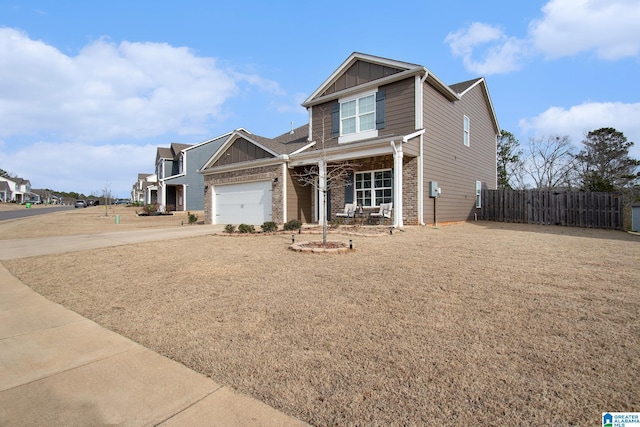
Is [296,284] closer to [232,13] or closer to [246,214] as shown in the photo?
[232,13]

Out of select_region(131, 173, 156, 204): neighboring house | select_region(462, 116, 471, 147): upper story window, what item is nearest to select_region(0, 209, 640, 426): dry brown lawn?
select_region(462, 116, 471, 147): upper story window

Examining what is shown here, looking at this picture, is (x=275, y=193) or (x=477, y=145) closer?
(x=275, y=193)

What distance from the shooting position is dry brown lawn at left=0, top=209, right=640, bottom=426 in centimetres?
206

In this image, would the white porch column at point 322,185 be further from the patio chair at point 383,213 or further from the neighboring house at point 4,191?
the neighboring house at point 4,191

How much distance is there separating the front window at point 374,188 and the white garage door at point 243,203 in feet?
14.5

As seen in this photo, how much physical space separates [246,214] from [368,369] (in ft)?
47.6

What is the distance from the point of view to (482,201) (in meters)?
17.4

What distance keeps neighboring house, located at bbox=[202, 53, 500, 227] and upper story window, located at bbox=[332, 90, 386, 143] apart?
0.04m

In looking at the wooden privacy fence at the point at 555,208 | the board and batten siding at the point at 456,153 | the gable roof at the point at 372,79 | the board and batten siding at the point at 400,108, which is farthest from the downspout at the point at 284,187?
the wooden privacy fence at the point at 555,208

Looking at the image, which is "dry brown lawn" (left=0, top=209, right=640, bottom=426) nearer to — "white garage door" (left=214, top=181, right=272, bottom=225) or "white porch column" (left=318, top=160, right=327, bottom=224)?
"white porch column" (left=318, top=160, right=327, bottom=224)

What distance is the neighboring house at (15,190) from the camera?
69500mm

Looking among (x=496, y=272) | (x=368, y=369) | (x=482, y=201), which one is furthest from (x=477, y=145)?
(x=368, y=369)

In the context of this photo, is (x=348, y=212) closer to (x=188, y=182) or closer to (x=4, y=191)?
(x=188, y=182)

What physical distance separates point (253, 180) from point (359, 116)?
6.03 metres
